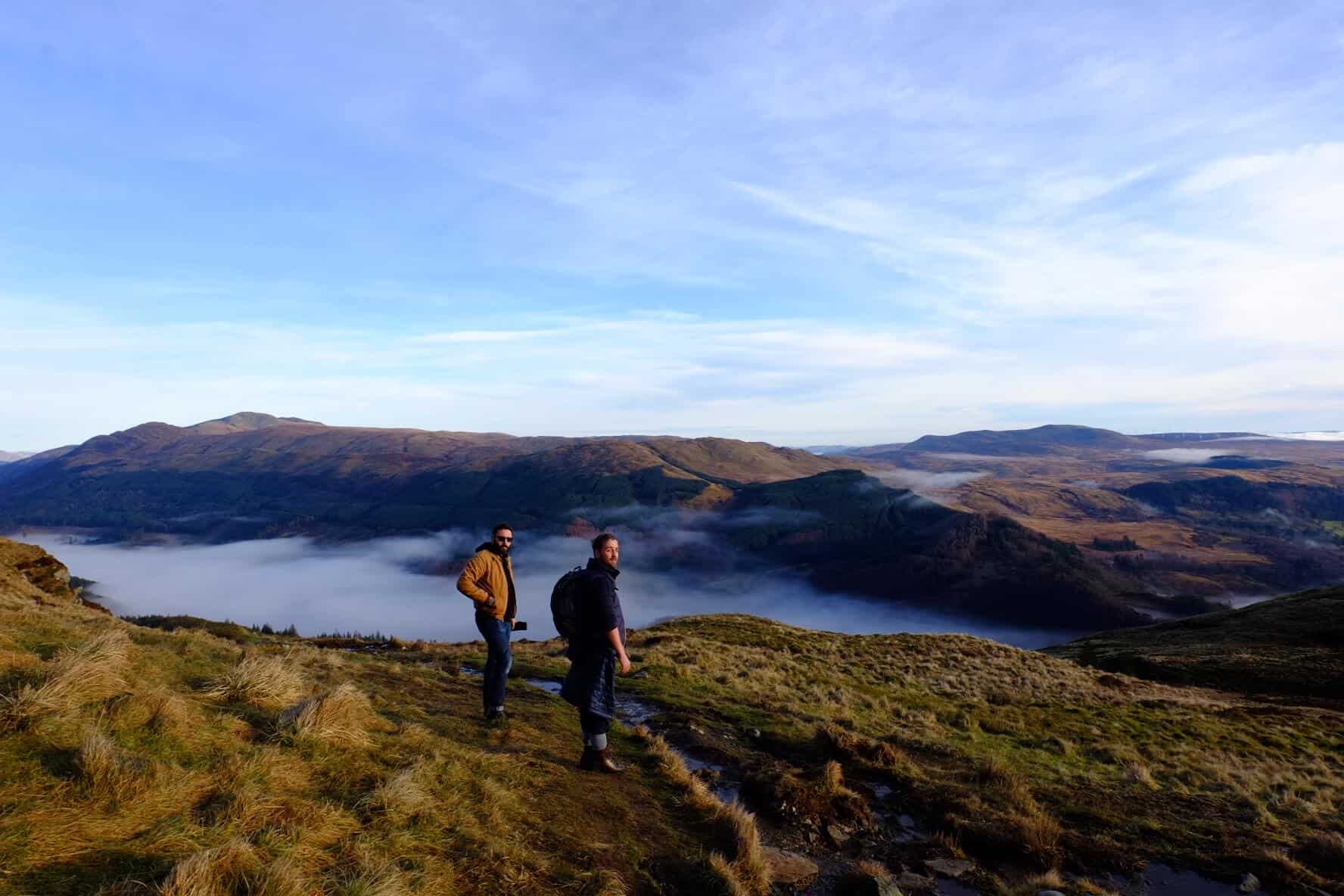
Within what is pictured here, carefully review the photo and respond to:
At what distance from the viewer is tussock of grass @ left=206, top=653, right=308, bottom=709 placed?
728 cm

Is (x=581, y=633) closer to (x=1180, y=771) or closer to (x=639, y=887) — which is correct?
(x=639, y=887)

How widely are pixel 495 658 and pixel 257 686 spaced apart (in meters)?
3.14

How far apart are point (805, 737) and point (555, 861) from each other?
7602 millimetres

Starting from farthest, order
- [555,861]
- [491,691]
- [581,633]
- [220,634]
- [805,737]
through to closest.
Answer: [220,634] → [805,737] → [491,691] → [581,633] → [555,861]

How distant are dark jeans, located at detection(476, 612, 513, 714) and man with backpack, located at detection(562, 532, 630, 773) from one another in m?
1.70

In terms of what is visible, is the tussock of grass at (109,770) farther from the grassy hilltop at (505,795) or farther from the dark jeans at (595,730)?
the dark jeans at (595,730)

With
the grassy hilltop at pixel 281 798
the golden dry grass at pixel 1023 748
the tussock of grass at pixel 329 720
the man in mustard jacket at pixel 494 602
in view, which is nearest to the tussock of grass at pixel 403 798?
the grassy hilltop at pixel 281 798

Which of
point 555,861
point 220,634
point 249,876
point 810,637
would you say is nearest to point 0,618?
point 249,876

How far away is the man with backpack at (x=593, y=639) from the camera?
793 centimetres

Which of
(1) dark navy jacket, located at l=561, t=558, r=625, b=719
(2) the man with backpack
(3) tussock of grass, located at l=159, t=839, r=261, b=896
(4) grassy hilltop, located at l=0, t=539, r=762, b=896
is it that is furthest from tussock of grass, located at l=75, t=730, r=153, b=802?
(1) dark navy jacket, located at l=561, t=558, r=625, b=719

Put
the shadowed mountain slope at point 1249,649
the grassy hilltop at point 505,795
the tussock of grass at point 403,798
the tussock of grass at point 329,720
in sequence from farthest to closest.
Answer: the shadowed mountain slope at point 1249,649
the tussock of grass at point 329,720
the tussock of grass at point 403,798
the grassy hilltop at point 505,795

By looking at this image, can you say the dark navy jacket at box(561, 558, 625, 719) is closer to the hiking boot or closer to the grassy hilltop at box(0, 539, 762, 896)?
the hiking boot

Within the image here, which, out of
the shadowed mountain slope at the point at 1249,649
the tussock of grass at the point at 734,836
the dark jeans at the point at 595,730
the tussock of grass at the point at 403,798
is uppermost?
the tussock of grass at the point at 403,798

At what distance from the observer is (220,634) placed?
75.4 feet
